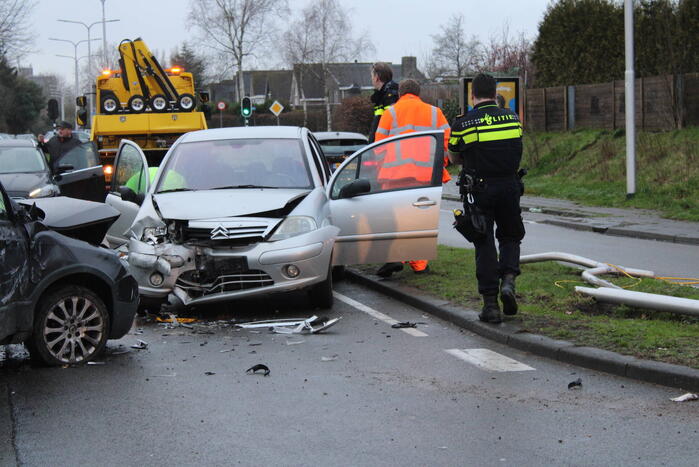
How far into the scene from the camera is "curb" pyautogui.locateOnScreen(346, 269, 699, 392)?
6.29 metres

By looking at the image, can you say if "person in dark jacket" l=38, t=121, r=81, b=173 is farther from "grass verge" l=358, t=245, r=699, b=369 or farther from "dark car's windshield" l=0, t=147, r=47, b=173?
"grass verge" l=358, t=245, r=699, b=369

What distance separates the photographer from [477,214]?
8.26 metres

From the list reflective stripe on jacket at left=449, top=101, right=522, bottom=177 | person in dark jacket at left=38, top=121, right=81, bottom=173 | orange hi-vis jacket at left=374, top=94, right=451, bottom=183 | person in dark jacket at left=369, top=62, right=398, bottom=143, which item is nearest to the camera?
reflective stripe on jacket at left=449, top=101, right=522, bottom=177

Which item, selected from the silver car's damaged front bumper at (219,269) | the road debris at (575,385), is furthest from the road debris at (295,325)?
the road debris at (575,385)

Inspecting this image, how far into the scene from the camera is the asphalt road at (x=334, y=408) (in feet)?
16.6

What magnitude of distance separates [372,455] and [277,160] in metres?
5.79

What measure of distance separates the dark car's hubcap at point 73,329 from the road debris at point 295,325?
1.69 metres

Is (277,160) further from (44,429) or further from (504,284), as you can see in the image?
(44,429)

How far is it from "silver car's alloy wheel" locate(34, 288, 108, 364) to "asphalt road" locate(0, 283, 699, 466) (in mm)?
140

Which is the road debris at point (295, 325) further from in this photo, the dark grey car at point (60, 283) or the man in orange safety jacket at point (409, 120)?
the man in orange safety jacket at point (409, 120)

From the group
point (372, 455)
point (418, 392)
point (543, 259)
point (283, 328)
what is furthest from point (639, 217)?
point (372, 455)

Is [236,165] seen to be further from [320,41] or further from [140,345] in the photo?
[320,41]

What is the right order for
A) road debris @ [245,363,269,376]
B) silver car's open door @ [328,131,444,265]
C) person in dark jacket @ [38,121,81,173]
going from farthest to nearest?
person in dark jacket @ [38,121,81,173] < silver car's open door @ [328,131,444,265] < road debris @ [245,363,269,376]

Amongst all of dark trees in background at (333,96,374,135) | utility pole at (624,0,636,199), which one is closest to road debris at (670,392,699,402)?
utility pole at (624,0,636,199)
